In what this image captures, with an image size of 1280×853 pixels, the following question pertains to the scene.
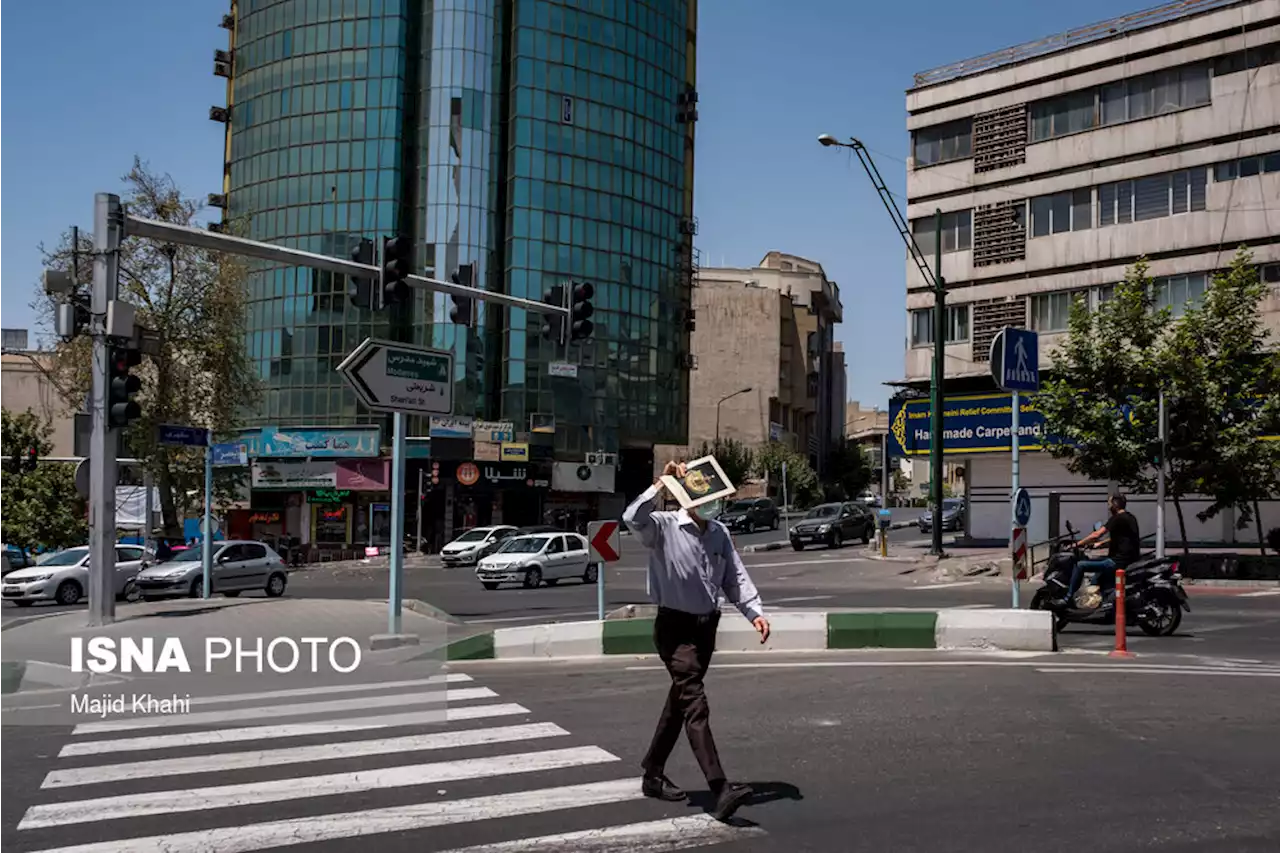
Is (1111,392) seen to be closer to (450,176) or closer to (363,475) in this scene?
(363,475)

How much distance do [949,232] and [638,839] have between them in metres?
37.5

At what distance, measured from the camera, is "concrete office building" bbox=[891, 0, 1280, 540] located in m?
34.0

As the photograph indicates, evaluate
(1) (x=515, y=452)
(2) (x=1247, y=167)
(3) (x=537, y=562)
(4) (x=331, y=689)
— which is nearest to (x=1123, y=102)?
(2) (x=1247, y=167)

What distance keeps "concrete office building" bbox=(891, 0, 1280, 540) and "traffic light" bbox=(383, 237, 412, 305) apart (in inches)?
730

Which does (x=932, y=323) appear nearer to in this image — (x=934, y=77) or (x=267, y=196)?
(x=934, y=77)

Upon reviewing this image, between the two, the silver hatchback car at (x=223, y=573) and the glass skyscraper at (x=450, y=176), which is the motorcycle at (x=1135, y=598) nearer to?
the silver hatchback car at (x=223, y=573)

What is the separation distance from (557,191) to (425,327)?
11.2m

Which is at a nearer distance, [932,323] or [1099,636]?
[1099,636]

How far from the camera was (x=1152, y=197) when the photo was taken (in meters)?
35.7

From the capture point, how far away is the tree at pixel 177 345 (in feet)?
114

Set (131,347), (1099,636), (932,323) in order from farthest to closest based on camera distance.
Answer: (932,323)
(131,347)
(1099,636)

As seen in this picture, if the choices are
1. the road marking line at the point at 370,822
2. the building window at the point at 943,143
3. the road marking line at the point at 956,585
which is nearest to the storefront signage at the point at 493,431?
the building window at the point at 943,143

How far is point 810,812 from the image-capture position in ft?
20.8

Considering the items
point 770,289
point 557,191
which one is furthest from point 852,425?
point 557,191
